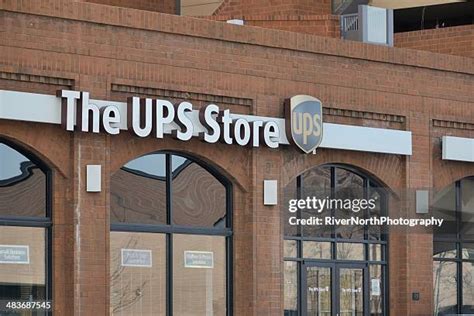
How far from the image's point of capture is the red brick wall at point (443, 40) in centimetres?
3444

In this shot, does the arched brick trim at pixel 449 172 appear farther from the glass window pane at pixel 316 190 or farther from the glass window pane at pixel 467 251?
the glass window pane at pixel 316 190

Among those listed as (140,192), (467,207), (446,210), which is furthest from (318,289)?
(140,192)

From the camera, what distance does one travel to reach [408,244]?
31.8 meters

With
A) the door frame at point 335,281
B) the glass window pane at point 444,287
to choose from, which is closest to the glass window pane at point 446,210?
the glass window pane at point 444,287

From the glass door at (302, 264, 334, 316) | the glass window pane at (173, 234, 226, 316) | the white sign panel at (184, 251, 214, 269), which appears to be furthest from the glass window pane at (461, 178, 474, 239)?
the white sign panel at (184, 251, 214, 269)

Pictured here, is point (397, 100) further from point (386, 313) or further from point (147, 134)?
point (147, 134)

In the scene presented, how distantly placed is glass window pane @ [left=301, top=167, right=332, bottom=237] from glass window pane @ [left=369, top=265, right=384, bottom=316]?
1.58 m

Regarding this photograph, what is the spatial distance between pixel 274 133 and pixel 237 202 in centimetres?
160

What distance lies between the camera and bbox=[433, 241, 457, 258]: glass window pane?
33.0 m

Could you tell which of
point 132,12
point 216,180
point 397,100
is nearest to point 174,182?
point 216,180

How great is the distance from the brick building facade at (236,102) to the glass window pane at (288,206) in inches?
11.5

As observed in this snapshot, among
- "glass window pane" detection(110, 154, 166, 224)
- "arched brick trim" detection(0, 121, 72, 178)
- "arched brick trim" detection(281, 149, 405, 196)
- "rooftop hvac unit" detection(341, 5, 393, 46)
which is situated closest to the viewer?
"arched brick trim" detection(0, 121, 72, 178)

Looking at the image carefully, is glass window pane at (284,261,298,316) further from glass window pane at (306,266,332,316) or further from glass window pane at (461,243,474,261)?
glass window pane at (461,243,474,261)

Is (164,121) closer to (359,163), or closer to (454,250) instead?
(359,163)
